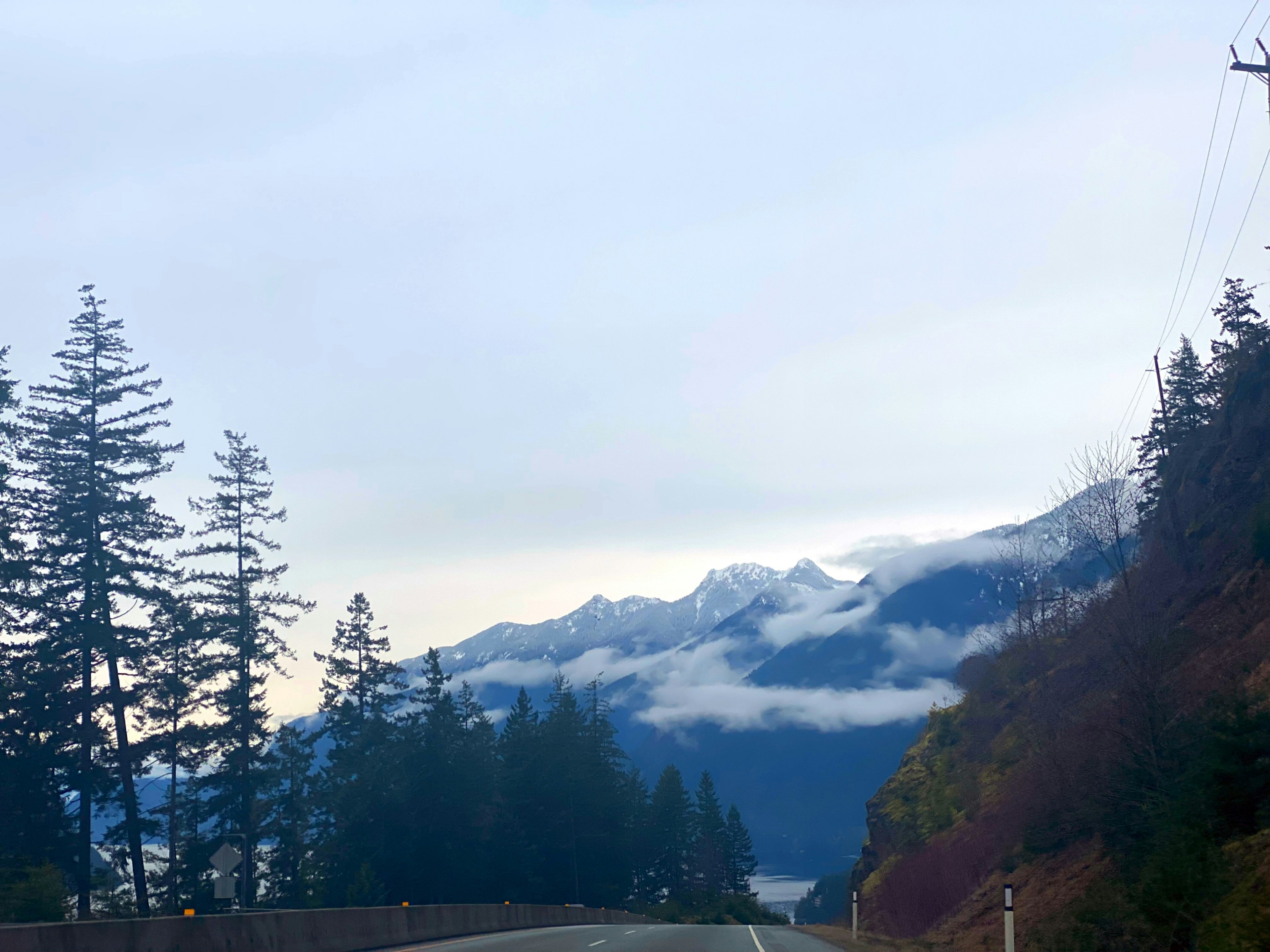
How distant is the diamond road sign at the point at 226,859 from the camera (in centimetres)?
2047

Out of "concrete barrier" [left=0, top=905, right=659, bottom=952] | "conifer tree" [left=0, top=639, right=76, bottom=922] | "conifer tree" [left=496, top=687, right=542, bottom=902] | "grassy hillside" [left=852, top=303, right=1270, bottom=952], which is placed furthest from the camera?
"conifer tree" [left=496, top=687, right=542, bottom=902]

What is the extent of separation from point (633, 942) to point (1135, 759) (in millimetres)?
11808

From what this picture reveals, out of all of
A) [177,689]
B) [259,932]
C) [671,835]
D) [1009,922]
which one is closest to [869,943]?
[1009,922]

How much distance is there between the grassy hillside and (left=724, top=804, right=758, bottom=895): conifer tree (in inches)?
3293

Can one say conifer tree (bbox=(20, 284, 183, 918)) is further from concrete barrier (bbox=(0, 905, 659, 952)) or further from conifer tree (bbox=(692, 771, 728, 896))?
conifer tree (bbox=(692, 771, 728, 896))

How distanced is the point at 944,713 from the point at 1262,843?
38.9m

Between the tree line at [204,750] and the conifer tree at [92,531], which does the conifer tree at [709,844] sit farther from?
the conifer tree at [92,531]

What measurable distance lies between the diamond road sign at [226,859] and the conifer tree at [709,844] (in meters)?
97.7

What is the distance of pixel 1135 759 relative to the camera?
21375 millimetres

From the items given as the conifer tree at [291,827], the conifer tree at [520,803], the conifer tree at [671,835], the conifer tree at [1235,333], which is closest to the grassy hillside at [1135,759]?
the conifer tree at [1235,333]

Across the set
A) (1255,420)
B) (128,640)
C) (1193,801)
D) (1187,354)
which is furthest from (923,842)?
(1187,354)

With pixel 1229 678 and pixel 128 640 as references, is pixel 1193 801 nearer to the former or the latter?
pixel 1229 678

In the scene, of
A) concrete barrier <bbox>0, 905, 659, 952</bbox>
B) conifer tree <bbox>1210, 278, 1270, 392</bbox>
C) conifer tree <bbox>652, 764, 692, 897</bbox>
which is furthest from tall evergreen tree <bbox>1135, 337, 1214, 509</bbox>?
conifer tree <bbox>652, 764, 692, 897</bbox>

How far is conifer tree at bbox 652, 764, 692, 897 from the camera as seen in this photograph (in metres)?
110
